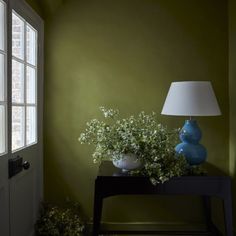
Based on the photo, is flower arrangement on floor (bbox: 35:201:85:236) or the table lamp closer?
the table lamp

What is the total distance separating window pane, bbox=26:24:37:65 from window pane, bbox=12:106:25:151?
458mm

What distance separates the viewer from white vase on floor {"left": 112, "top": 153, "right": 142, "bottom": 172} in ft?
7.86

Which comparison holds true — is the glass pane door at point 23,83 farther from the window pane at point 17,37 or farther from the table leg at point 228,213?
the table leg at point 228,213

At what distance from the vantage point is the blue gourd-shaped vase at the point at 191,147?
246 cm

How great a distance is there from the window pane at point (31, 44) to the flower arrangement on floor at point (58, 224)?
3.94 ft

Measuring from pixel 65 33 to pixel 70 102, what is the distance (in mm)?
575

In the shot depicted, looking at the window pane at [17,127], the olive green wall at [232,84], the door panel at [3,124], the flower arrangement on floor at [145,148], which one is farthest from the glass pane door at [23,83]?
the olive green wall at [232,84]

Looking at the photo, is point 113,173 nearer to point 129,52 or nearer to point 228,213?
point 228,213

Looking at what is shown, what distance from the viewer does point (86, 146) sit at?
2898 mm

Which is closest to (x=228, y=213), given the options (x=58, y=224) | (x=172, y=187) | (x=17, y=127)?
(x=172, y=187)

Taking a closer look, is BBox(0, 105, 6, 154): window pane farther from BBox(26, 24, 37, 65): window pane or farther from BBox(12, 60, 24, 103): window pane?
BBox(26, 24, 37, 65): window pane

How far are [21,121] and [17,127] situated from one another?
83 mm

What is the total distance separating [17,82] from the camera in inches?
90.6

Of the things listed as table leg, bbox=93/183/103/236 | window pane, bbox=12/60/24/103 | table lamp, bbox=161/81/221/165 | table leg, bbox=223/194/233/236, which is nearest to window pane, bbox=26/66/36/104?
window pane, bbox=12/60/24/103
